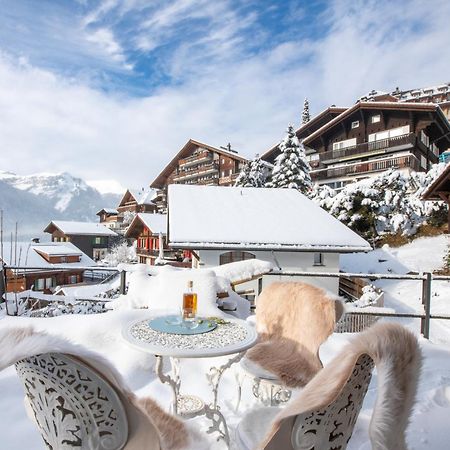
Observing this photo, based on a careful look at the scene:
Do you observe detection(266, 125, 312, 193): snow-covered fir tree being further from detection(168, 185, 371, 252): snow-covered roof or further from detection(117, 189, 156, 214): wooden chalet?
detection(117, 189, 156, 214): wooden chalet

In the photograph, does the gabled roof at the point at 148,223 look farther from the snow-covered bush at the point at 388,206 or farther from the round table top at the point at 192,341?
the round table top at the point at 192,341

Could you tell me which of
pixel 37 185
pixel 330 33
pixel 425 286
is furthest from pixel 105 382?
pixel 37 185

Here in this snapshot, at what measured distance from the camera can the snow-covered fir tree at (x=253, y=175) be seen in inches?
893

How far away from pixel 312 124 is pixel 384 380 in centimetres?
2987

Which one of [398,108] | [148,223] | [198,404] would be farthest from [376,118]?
[198,404]

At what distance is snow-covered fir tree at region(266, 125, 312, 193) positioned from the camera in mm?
20375

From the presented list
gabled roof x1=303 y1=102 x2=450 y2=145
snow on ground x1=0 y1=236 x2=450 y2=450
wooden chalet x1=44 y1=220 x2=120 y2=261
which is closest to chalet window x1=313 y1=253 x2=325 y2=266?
snow on ground x1=0 y1=236 x2=450 y2=450

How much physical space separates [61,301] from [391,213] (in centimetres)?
1619

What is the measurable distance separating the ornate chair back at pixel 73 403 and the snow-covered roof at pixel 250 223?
892cm

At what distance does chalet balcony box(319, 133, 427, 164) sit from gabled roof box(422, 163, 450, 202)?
11831mm

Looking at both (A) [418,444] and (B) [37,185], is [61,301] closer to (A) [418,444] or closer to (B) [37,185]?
(A) [418,444]

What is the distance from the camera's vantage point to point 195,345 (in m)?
1.70

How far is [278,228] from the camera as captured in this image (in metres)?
11.5

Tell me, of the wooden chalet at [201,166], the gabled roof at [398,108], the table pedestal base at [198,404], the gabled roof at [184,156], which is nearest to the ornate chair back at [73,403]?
the table pedestal base at [198,404]
